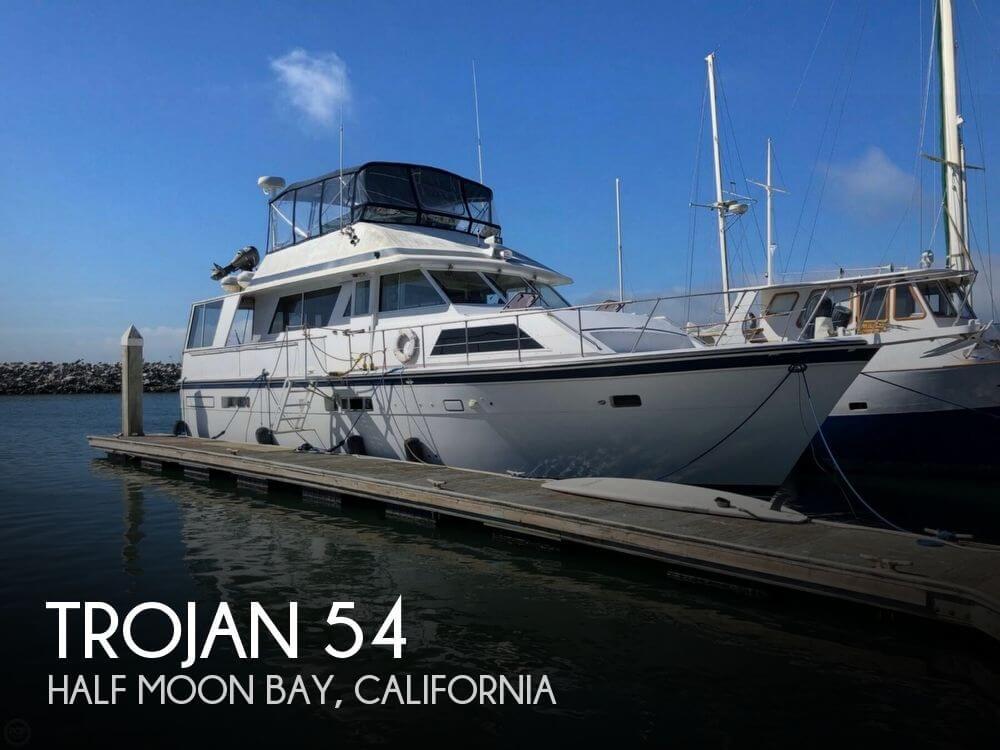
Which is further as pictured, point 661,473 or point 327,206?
point 327,206

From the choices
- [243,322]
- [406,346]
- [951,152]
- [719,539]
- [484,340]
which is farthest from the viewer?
[951,152]

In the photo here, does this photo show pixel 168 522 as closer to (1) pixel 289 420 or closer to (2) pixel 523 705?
(1) pixel 289 420

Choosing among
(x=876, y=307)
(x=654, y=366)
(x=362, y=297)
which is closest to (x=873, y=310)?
(x=876, y=307)

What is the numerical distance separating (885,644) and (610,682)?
2186 mm

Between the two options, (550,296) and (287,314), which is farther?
(287,314)

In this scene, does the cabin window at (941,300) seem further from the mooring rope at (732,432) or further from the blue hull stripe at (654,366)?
the mooring rope at (732,432)

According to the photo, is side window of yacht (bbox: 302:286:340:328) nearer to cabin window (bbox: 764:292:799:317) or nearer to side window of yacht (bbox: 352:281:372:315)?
side window of yacht (bbox: 352:281:372:315)

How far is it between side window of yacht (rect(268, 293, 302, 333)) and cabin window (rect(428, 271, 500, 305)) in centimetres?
349

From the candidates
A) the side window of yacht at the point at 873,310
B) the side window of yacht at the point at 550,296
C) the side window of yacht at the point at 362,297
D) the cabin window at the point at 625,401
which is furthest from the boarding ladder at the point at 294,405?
the side window of yacht at the point at 873,310

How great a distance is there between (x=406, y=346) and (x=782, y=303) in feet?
31.3

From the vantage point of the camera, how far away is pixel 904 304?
1455 cm

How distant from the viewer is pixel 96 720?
166 inches

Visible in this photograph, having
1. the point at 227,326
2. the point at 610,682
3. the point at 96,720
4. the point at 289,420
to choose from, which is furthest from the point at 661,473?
the point at 227,326

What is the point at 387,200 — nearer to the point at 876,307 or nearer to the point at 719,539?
the point at 719,539
